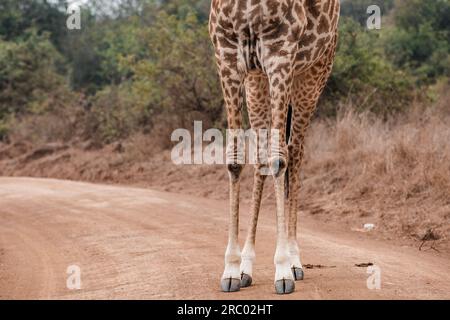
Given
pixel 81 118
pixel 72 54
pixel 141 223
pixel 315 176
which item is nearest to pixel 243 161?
pixel 141 223

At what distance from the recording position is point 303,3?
185 inches

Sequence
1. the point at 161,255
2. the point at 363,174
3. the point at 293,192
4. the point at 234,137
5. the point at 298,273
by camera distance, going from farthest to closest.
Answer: the point at 363,174 → the point at 161,255 → the point at 293,192 → the point at 298,273 → the point at 234,137

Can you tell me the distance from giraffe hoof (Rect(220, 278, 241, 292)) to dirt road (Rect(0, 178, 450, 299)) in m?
0.05

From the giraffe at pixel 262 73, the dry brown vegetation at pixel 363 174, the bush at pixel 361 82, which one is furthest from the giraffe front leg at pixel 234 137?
the bush at pixel 361 82

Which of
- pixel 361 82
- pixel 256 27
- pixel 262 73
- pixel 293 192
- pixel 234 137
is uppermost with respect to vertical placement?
pixel 256 27

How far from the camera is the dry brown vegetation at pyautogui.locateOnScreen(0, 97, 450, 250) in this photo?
8.20 metres

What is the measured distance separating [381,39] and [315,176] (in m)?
11.0

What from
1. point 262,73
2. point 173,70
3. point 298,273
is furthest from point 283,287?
point 173,70

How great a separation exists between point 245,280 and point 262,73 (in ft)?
4.72

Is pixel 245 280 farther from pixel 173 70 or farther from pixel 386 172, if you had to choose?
pixel 173 70

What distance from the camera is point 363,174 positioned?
9461 millimetres

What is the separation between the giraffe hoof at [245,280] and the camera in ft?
14.7

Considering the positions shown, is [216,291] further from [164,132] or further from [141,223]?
[164,132]

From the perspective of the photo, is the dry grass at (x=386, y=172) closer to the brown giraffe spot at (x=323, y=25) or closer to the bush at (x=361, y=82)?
the bush at (x=361, y=82)
